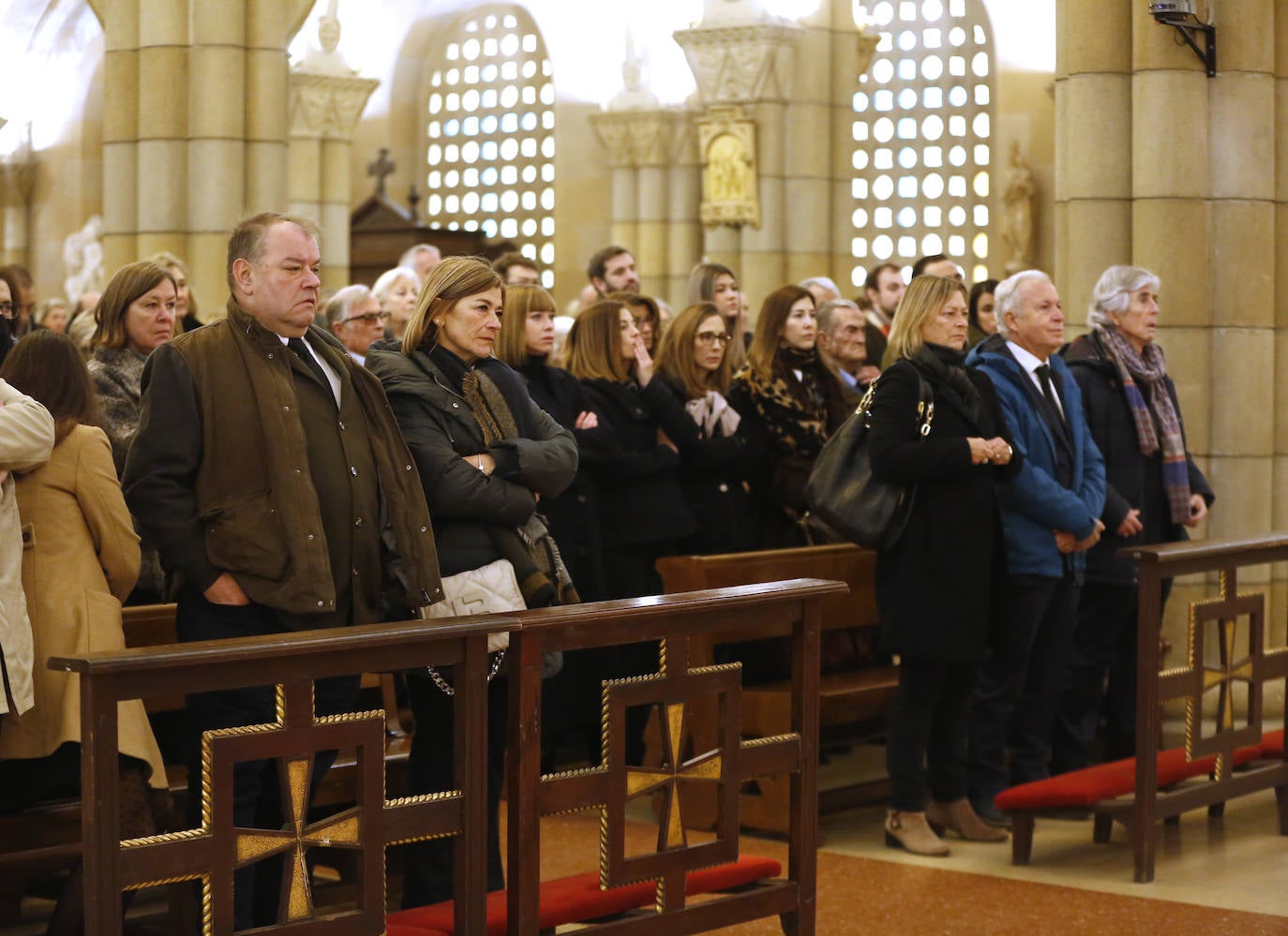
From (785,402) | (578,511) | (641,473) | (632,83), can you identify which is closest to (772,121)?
(632,83)

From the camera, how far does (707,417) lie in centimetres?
688

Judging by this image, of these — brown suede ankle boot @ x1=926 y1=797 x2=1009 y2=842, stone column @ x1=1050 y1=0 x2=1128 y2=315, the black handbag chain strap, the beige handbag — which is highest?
stone column @ x1=1050 y1=0 x2=1128 y2=315

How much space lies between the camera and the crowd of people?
4230mm

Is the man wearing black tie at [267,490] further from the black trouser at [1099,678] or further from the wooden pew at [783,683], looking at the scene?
the black trouser at [1099,678]

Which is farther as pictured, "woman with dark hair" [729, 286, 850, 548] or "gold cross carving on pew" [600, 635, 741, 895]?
"woman with dark hair" [729, 286, 850, 548]

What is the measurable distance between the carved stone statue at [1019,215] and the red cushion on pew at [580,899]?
12.4 m

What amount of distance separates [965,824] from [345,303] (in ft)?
9.61

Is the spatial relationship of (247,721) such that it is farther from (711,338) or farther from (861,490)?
(711,338)

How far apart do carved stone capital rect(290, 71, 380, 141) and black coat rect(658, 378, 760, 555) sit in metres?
11.7

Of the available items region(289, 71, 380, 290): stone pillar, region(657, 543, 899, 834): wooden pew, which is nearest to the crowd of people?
region(657, 543, 899, 834): wooden pew

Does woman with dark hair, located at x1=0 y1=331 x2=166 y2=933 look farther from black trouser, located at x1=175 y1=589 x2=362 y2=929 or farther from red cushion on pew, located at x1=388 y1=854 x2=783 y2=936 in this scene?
red cushion on pew, located at x1=388 y1=854 x2=783 y2=936

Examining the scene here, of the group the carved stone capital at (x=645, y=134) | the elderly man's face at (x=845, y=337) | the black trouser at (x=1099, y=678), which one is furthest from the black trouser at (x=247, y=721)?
the carved stone capital at (x=645, y=134)

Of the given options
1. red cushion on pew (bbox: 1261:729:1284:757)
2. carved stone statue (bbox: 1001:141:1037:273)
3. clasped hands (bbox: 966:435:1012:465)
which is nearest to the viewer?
clasped hands (bbox: 966:435:1012:465)

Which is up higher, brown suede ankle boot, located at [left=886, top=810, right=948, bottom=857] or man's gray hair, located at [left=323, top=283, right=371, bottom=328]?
man's gray hair, located at [left=323, top=283, right=371, bottom=328]
